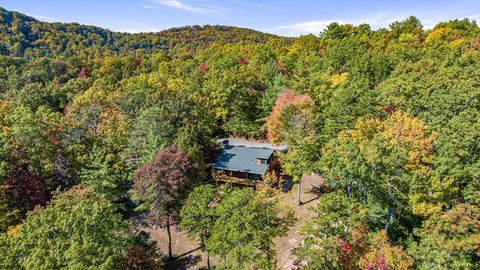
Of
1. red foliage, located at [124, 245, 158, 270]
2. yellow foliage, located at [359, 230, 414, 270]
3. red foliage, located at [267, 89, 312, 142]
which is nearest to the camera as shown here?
yellow foliage, located at [359, 230, 414, 270]

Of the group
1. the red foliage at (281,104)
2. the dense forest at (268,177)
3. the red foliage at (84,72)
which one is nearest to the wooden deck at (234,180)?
the dense forest at (268,177)

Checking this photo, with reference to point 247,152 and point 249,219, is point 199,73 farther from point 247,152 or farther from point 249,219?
point 249,219

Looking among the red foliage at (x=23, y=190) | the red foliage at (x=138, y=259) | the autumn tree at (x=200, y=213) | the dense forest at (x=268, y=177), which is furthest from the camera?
the red foliage at (x=23, y=190)

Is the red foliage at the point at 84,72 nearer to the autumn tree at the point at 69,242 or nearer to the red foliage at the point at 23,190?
the red foliage at the point at 23,190

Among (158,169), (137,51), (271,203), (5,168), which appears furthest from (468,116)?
(137,51)

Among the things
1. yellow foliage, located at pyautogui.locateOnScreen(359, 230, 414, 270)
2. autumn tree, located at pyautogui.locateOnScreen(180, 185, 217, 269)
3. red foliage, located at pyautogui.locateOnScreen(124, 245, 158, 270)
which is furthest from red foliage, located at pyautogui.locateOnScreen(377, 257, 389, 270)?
red foliage, located at pyautogui.locateOnScreen(124, 245, 158, 270)

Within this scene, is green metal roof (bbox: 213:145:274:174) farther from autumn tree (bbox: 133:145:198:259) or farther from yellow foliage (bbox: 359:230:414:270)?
yellow foliage (bbox: 359:230:414:270)

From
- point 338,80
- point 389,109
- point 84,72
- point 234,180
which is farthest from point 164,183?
point 84,72
